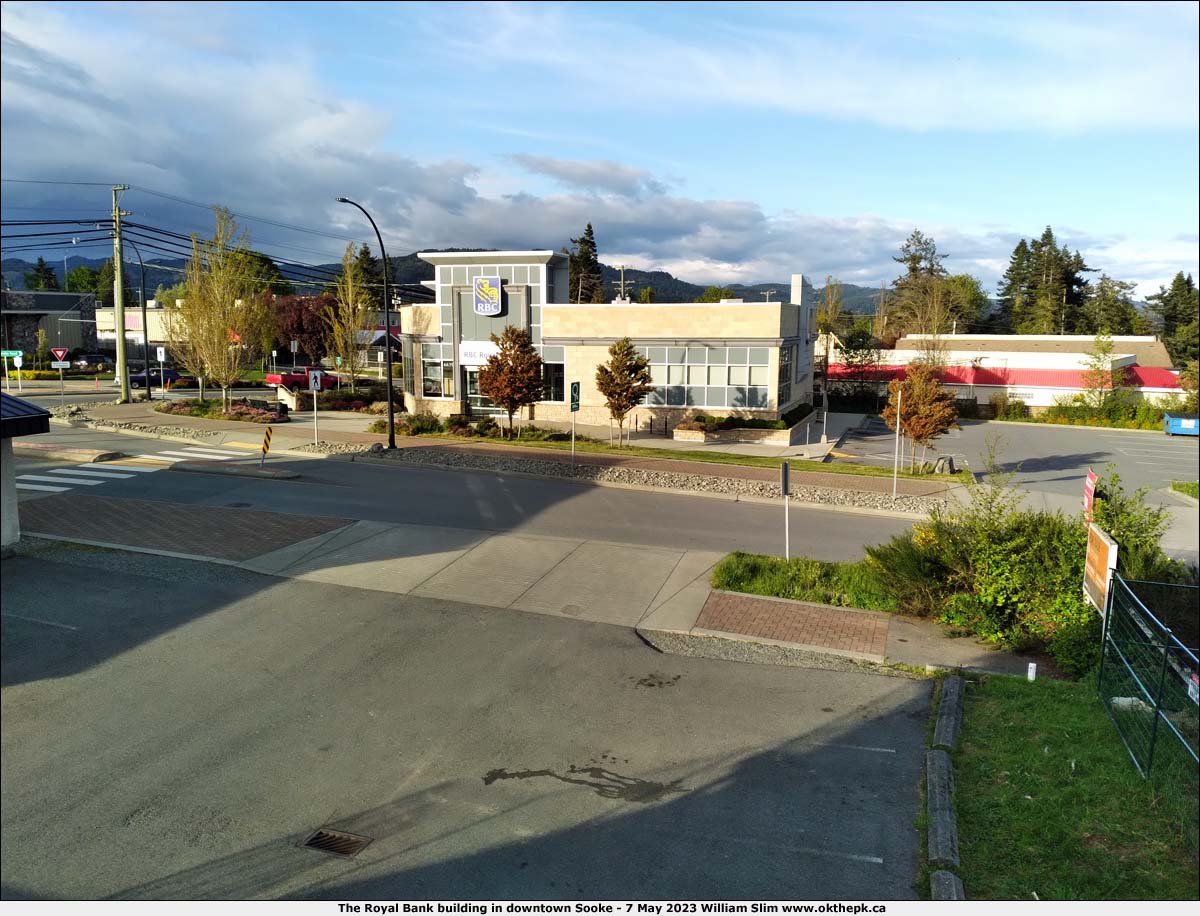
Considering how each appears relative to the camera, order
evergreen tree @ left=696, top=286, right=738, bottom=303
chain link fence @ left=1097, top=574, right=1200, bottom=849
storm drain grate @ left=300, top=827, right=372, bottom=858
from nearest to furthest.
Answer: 1. storm drain grate @ left=300, top=827, right=372, bottom=858
2. chain link fence @ left=1097, top=574, right=1200, bottom=849
3. evergreen tree @ left=696, top=286, right=738, bottom=303

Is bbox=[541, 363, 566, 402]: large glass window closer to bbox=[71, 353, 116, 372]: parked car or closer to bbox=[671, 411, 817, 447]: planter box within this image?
bbox=[671, 411, 817, 447]: planter box

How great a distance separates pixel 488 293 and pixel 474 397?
5.16 meters

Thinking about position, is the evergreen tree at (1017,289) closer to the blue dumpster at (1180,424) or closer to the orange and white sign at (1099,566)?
the blue dumpster at (1180,424)

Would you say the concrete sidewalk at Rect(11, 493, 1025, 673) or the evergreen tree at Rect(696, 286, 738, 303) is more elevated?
the evergreen tree at Rect(696, 286, 738, 303)

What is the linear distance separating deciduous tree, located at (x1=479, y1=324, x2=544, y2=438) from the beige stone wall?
5.65 m

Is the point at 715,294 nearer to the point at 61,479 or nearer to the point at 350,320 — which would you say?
the point at 350,320

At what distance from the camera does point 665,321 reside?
34.7 metres

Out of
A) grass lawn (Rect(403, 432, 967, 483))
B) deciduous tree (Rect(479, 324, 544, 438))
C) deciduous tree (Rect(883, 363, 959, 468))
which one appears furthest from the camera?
deciduous tree (Rect(479, 324, 544, 438))

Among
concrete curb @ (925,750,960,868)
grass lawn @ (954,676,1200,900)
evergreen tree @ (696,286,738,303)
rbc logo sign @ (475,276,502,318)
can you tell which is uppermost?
evergreen tree @ (696,286,738,303)

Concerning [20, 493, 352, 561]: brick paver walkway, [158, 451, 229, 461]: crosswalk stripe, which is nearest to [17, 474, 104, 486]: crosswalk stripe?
[20, 493, 352, 561]: brick paver walkway

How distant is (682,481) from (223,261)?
86.6 feet

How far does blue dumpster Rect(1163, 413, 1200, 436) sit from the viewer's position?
1087 inches

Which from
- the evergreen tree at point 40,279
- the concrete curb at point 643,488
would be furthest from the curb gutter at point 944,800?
the evergreen tree at point 40,279
